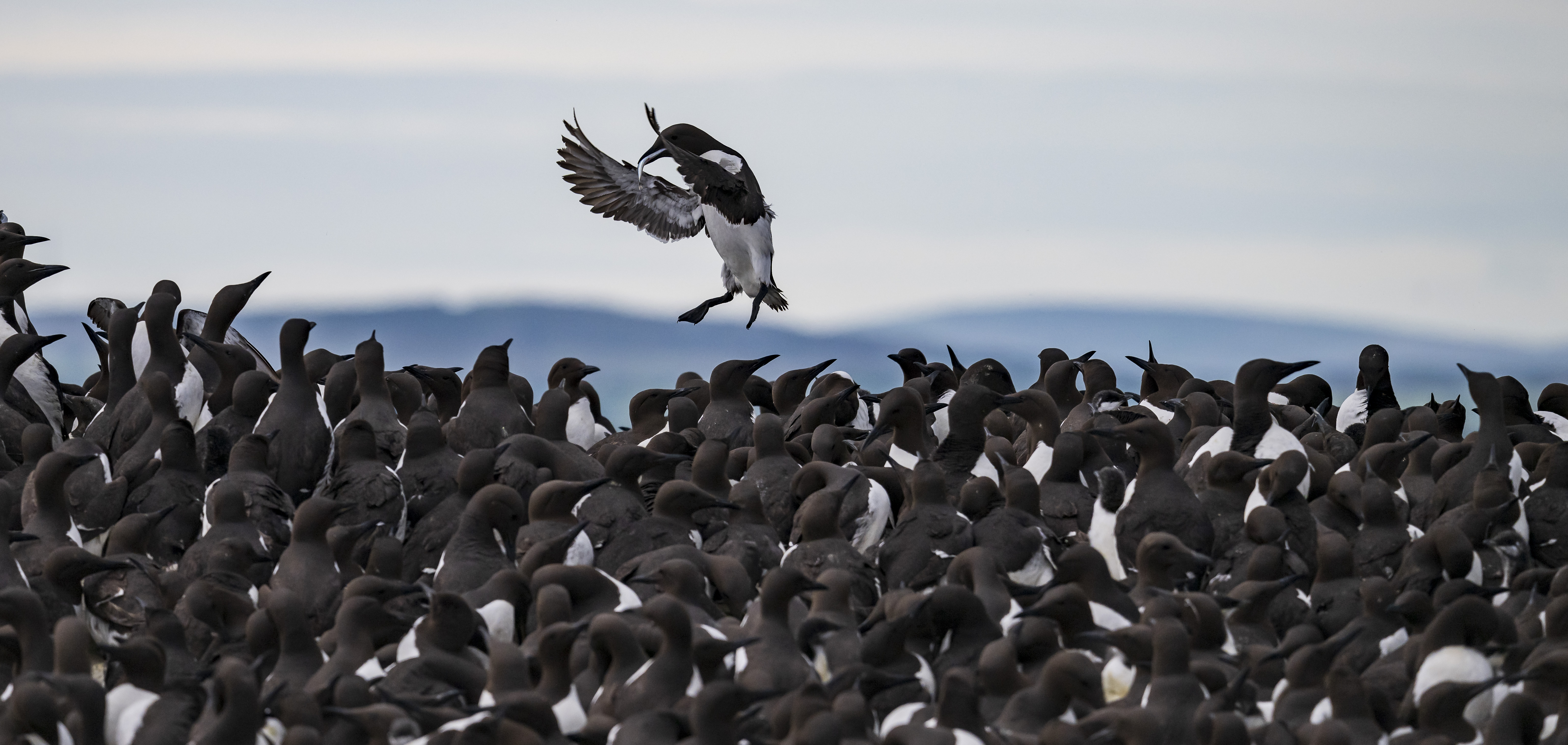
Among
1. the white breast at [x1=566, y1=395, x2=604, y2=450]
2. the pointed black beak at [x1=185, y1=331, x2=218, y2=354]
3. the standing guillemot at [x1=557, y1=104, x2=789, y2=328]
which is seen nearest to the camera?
the pointed black beak at [x1=185, y1=331, x2=218, y2=354]

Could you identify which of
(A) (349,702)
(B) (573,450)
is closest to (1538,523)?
(B) (573,450)

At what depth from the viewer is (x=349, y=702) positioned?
7.60 m

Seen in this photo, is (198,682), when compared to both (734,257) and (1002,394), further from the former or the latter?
(734,257)

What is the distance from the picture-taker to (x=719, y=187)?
50.6 feet

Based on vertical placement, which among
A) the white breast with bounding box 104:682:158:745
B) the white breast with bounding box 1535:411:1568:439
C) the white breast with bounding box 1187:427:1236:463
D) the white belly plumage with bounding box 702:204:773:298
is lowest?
the white breast with bounding box 104:682:158:745

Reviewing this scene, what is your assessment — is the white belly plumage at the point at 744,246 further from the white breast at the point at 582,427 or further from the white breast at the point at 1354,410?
the white breast at the point at 1354,410

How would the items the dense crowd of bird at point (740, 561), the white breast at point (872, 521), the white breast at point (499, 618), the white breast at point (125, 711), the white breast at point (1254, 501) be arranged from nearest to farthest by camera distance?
the dense crowd of bird at point (740, 561), the white breast at point (125, 711), the white breast at point (499, 618), the white breast at point (1254, 501), the white breast at point (872, 521)

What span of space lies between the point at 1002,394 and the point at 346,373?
466 cm

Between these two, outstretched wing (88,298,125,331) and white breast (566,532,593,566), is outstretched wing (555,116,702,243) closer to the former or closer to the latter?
outstretched wing (88,298,125,331)

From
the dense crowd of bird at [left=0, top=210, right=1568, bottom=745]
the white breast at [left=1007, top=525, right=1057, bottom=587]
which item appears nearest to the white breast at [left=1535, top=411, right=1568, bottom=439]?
the dense crowd of bird at [left=0, top=210, right=1568, bottom=745]

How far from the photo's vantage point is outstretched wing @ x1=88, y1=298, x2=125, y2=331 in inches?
595

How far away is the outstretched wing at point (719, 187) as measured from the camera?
15.1 meters

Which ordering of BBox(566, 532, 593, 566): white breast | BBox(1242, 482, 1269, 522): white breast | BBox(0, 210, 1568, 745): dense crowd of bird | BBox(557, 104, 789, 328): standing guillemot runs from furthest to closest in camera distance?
BBox(557, 104, 789, 328): standing guillemot → BBox(1242, 482, 1269, 522): white breast → BBox(566, 532, 593, 566): white breast → BBox(0, 210, 1568, 745): dense crowd of bird

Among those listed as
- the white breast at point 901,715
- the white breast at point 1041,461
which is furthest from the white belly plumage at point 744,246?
the white breast at point 901,715
